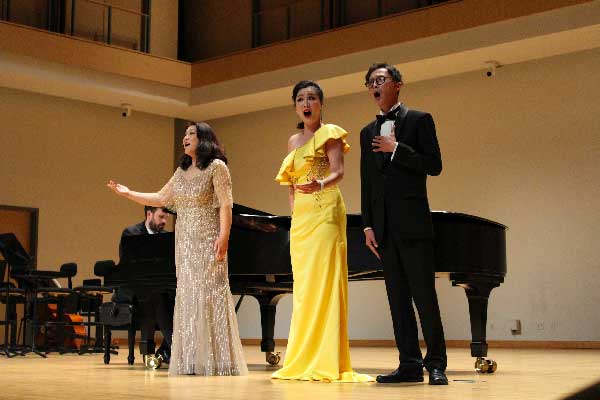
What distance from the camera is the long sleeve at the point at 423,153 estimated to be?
398 centimetres

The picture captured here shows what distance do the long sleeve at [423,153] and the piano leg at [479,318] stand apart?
4.84 ft

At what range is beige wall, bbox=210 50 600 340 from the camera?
9.90 m

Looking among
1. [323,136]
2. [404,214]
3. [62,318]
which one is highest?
[323,136]

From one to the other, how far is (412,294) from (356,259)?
3.41ft

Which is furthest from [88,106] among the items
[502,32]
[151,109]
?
[502,32]

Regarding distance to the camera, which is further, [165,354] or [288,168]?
[165,354]

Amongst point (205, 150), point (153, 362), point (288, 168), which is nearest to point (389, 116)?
point (288, 168)

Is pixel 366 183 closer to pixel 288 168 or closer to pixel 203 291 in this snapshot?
pixel 288 168

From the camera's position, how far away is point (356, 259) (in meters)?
5.09

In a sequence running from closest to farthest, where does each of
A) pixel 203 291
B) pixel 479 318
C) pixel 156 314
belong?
pixel 203 291 → pixel 479 318 → pixel 156 314

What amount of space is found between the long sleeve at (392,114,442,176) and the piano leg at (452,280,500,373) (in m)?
1.48

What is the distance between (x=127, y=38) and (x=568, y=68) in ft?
20.8

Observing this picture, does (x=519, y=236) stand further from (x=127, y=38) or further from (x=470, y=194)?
(x=127, y=38)

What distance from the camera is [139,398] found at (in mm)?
3348
